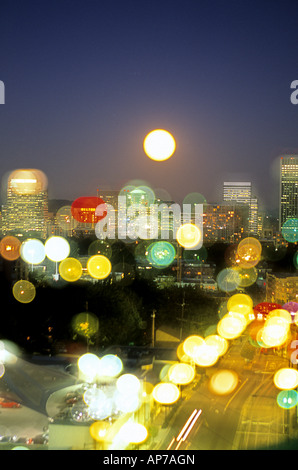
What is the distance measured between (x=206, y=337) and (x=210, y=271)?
626 cm

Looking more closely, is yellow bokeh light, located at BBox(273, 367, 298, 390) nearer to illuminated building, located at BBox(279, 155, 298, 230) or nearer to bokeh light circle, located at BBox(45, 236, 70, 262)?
bokeh light circle, located at BBox(45, 236, 70, 262)

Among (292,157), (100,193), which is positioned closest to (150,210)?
(100,193)

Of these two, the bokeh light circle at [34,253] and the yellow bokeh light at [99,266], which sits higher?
the bokeh light circle at [34,253]

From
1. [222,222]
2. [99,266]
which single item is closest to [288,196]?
[222,222]

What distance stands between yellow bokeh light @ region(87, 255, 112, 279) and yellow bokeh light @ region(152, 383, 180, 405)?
273 inches

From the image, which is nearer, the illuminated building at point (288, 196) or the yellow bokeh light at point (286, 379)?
the yellow bokeh light at point (286, 379)

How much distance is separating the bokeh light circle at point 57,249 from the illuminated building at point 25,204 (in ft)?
28.6

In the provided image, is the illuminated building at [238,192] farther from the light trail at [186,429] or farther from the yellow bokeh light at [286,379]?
the light trail at [186,429]

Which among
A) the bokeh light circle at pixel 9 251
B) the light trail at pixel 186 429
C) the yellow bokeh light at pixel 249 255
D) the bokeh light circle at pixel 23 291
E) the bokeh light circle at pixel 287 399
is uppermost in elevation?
the bokeh light circle at pixel 9 251

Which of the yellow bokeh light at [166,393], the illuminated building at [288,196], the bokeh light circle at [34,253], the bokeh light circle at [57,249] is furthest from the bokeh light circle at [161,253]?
the illuminated building at [288,196]

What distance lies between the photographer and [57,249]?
13.4m

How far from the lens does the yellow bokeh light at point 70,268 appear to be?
33.9 feet

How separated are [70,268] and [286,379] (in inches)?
308
